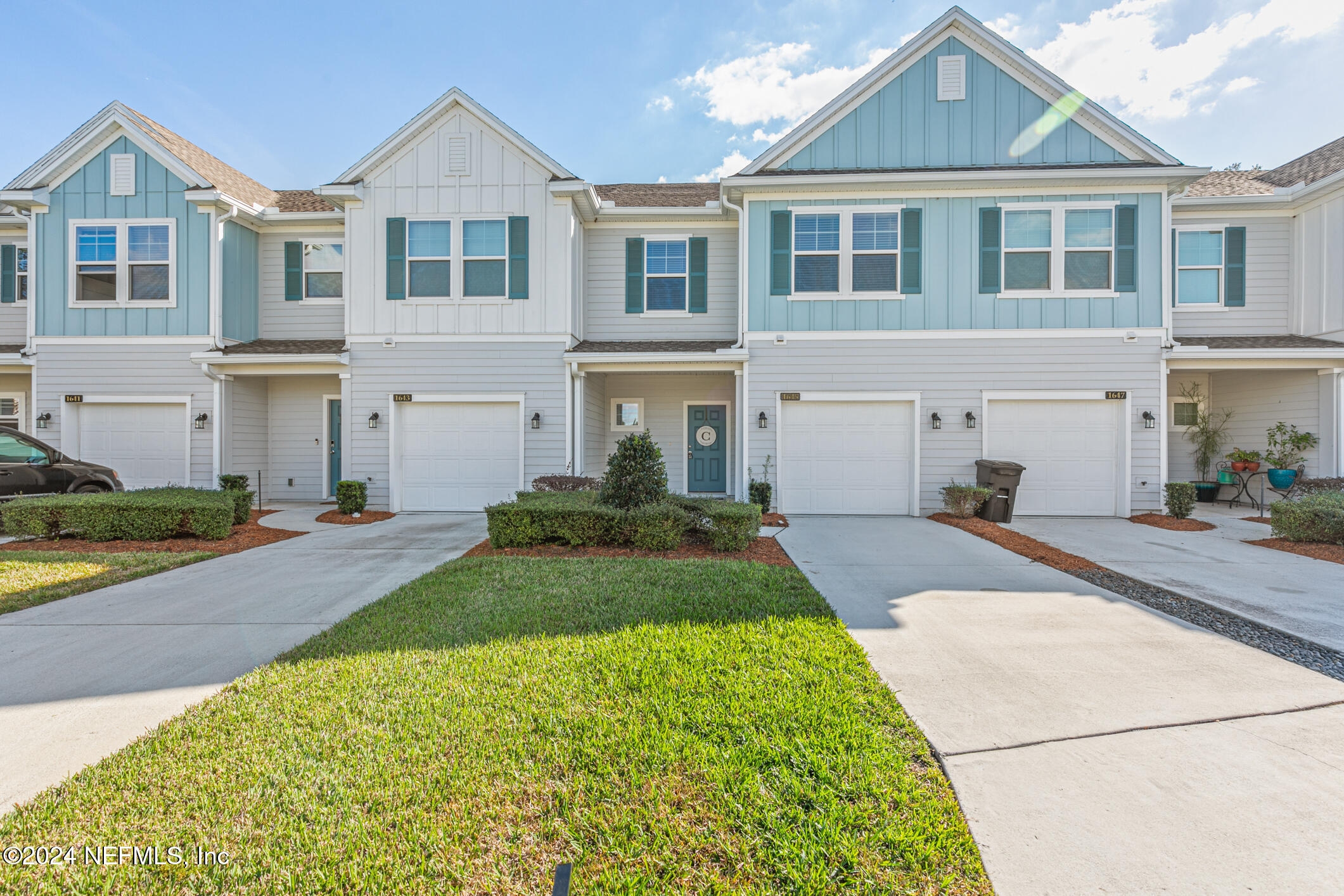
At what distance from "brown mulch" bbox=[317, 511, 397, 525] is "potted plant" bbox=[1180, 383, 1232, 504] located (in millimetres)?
15736

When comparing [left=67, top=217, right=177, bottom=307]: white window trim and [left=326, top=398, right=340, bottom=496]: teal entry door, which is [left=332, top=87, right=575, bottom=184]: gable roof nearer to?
[left=67, top=217, right=177, bottom=307]: white window trim

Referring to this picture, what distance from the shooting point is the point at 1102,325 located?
32.6 ft

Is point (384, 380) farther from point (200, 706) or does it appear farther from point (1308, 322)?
point (1308, 322)

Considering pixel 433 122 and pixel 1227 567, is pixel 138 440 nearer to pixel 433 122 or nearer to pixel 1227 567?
pixel 433 122

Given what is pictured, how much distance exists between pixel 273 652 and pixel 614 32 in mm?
12049

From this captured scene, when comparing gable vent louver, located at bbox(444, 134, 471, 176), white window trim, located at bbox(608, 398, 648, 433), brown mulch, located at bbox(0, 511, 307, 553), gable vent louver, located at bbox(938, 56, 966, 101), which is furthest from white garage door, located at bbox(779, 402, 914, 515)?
brown mulch, located at bbox(0, 511, 307, 553)

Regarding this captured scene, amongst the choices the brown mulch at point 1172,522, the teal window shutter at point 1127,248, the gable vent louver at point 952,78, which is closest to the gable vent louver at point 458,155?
the gable vent louver at point 952,78

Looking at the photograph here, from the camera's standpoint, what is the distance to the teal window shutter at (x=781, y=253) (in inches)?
401

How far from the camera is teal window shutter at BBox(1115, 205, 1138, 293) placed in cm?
982

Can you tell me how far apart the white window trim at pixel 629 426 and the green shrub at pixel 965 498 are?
6.15m

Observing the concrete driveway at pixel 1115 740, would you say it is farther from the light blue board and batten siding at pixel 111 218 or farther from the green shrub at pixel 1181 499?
the light blue board and batten siding at pixel 111 218


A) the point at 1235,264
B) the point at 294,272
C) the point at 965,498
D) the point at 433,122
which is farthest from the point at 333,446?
the point at 1235,264

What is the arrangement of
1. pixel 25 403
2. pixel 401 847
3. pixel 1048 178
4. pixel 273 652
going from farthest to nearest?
pixel 25 403
pixel 1048 178
pixel 273 652
pixel 401 847

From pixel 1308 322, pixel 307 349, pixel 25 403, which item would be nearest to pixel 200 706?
pixel 307 349
